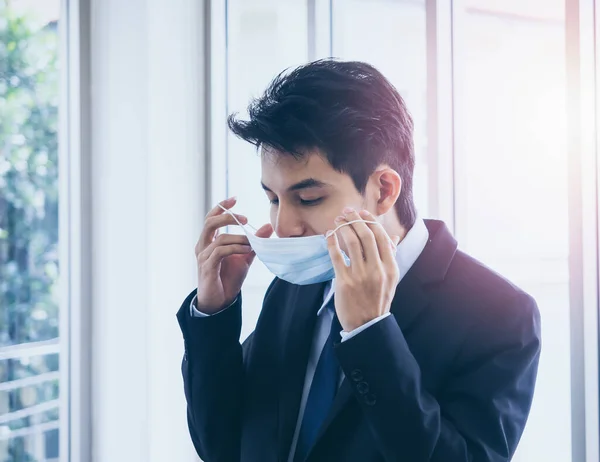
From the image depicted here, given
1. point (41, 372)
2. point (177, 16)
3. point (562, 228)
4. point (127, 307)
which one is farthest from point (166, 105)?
point (562, 228)

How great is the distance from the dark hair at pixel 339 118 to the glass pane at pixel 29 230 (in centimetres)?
119

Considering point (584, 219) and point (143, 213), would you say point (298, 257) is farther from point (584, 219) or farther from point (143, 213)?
point (143, 213)

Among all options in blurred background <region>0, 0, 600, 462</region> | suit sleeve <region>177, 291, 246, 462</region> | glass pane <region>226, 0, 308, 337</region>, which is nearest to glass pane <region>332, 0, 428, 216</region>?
blurred background <region>0, 0, 600, 462</region>

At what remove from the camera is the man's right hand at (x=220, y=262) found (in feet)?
3.61

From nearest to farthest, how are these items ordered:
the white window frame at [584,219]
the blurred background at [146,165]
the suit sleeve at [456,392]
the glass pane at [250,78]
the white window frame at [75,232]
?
1. the suit sleeve at [456,392]
2. the white window frame at [584,219]
3. the blurred background at [146,165]
4. the white window frame at [75,232]
5. the glass pane at [250,78]

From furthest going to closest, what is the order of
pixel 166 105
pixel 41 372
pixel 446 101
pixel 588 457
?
pixel 41 372
pixel 166 105
pixel 446 101
pixel 588 457

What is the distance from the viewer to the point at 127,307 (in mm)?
1840

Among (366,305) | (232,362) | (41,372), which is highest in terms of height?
(366,305)

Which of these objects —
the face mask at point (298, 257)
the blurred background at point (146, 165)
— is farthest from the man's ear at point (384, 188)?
the blurred background at point (146, 165)

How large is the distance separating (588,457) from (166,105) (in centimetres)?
147

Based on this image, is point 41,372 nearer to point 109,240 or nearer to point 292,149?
point 109,240

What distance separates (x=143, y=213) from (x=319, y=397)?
1.00 metres

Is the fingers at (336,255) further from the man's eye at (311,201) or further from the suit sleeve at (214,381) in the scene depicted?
the suit sleeve at (214,381)

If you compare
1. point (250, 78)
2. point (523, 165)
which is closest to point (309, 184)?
point (523, 165)
